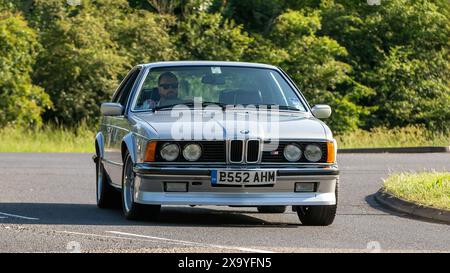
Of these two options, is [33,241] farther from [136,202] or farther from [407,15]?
[407,15]

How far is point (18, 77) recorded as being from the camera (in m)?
37.9

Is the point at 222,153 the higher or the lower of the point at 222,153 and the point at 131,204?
the higher

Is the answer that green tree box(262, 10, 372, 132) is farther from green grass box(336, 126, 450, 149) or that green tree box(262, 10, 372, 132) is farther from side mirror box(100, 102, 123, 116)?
side mirror box(100, 102, 123, 116)

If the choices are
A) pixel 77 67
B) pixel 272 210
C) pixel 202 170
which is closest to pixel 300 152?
pixel 202 170

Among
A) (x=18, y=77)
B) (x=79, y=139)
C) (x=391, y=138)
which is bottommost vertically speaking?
(x=391, y=138)

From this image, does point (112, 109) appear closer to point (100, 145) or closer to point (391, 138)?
point (100, 145)

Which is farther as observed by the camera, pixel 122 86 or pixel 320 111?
pixel 122 86

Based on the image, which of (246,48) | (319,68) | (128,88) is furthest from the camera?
(246,48)

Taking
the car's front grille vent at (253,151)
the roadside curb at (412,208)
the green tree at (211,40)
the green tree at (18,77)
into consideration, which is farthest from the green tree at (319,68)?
the car's front grille vent at (253,151)

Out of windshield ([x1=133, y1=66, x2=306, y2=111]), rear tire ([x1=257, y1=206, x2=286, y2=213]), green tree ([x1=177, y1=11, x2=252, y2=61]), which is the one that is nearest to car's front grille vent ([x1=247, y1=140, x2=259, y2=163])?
windshield ([x1=133, y1=66, x2=306, y2=111])

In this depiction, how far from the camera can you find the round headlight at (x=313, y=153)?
42.5 ft

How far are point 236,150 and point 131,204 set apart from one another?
4.30 ft

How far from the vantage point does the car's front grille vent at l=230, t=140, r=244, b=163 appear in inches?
502

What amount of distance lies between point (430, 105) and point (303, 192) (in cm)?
3020
